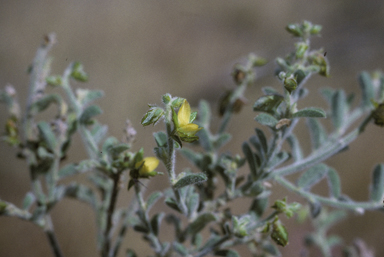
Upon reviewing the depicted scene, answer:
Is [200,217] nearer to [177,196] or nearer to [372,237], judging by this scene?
[177,196]

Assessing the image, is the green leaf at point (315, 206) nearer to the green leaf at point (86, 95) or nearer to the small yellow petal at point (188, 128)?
the small yellow petal at point (188, 128)

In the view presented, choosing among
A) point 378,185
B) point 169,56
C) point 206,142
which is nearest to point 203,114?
point 206,142

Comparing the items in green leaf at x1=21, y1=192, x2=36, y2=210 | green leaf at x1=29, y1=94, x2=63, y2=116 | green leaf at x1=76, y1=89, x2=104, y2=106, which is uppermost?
green leaf at x1=29, y1=94, x2=63, y2=116

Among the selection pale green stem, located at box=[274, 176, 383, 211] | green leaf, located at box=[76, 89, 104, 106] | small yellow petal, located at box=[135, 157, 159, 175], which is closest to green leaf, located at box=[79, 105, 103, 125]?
green leaf, located at box=[76, 89, 104, 106]

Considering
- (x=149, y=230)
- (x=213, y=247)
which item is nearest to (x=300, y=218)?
(x=213, y=247)

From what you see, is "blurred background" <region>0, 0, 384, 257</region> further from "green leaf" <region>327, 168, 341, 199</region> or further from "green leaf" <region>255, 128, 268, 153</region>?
"green leaf" <region>255, 128, 268, 153</region>

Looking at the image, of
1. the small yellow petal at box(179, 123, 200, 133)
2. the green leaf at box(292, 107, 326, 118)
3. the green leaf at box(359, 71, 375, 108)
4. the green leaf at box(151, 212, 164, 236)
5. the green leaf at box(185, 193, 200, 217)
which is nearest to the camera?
the small yellow petal at box(179, 123, 200, 133)

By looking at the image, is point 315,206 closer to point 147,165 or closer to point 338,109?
point 338,109
